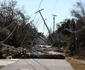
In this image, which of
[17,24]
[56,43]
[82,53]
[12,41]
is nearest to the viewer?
[82,53]

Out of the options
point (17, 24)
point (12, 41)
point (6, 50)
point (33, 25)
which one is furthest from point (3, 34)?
point (33, 25)

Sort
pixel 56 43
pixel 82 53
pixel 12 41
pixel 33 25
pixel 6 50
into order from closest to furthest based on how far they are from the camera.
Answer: pixel 6 50
pixel 82 53
pixel 12 41
pixel 56 43
pixel 33 25

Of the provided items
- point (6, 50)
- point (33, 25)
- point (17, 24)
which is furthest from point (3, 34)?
point (33, 25)

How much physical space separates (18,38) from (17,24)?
4287 mm

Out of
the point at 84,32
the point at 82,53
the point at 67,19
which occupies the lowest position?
the point at 82,53

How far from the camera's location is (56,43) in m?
60.2

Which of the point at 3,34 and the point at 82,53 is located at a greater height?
the point at 3,34

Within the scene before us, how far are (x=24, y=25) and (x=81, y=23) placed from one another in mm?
14861

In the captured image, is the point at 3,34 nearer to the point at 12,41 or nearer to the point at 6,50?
the point at 12,41

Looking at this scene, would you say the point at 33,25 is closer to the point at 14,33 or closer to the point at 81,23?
the point at 14,33

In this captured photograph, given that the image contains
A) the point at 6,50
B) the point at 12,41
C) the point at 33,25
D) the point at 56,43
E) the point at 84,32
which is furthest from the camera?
the point at 33,25

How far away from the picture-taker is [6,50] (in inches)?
1152

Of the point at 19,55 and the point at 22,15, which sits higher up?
the point at 22,15

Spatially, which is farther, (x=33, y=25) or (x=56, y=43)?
(x=33, y=25)
